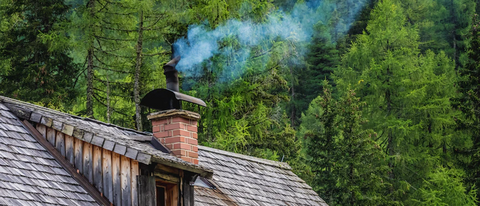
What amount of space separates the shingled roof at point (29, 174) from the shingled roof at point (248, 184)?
2.95m

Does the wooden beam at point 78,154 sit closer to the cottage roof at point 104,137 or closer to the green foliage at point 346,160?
the cottage roof at point 104,137

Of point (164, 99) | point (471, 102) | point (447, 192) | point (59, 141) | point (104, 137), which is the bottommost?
point (447, 192)

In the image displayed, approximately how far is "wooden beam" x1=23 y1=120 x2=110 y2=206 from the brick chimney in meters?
1.60

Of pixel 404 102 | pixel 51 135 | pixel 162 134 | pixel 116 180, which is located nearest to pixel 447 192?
pixel 404 102

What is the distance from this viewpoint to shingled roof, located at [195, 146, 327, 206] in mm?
12555

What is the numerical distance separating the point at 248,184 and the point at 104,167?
5.04 metres

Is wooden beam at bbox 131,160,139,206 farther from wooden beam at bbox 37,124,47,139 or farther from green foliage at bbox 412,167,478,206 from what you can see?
green foliage at bbox 412,167,478,206

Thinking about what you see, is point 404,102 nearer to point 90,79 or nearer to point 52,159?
point 90,79

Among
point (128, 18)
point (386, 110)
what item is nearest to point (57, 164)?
point (128, 18)

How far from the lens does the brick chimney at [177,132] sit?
10422mm

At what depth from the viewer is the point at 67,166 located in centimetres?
945

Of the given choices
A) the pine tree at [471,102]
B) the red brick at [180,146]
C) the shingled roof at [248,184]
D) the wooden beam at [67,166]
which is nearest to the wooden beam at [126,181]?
the wooden beam at [67,166]

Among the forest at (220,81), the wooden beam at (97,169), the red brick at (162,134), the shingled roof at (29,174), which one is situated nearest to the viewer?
the shingled roof at (29,174)

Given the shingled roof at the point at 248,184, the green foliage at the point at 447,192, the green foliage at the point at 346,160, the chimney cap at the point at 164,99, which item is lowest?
the green foliage at the point at 447,192
